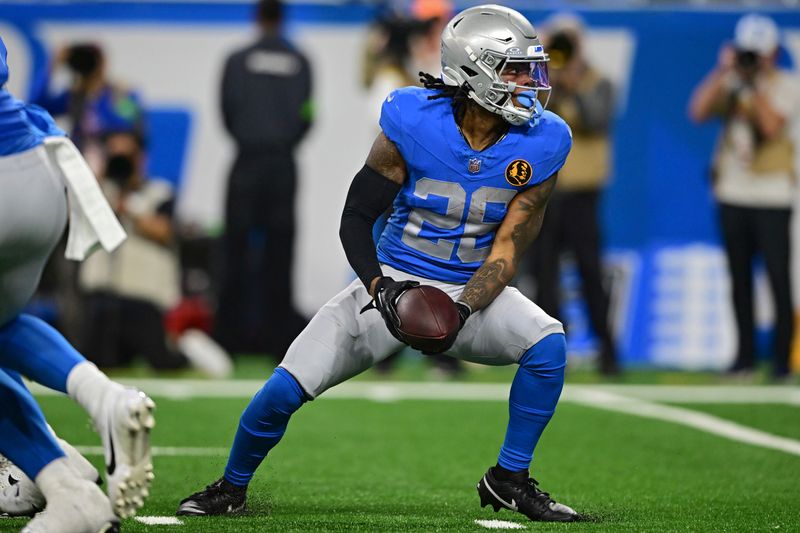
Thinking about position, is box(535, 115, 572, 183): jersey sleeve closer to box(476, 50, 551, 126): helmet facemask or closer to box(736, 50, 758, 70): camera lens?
box(476, 50, 551, 126): helmet facemask

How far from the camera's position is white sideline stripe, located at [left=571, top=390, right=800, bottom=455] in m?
6.42

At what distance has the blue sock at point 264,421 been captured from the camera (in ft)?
14.1

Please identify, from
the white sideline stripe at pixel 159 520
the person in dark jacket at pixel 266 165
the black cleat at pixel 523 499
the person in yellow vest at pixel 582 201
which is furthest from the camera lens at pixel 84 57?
the black cleat at pixel 523 499

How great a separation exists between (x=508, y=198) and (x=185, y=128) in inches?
232

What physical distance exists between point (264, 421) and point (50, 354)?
85 centimetres

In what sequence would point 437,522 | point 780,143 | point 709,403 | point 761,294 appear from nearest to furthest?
point 437,522 → point 709,403 → point 780,143 → point 761,294

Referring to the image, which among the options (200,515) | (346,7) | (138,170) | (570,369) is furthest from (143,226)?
(200,515)

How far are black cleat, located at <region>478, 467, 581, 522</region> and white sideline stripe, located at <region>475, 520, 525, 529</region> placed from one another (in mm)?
69

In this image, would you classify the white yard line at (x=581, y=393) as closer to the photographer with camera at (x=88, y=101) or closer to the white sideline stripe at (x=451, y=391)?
the white sideline stripe at (x=451, y=391)

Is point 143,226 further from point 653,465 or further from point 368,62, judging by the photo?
point 653,465

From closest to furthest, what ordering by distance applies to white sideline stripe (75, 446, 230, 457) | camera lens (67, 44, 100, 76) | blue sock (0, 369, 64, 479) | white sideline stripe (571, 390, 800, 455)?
blue sock (0, 369, 64, 479), white sideline stripe (75, 446, 230, 457), white sideline stripe (571, 390, 800, 455), camera lens (67, 44, 100, 76)

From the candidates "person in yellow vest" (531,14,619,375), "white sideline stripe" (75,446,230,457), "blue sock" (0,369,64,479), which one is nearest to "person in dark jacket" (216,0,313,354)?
"person in yellow vest" (531,14,619,375)

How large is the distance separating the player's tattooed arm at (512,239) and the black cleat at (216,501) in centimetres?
94

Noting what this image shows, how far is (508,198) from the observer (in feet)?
14.9
